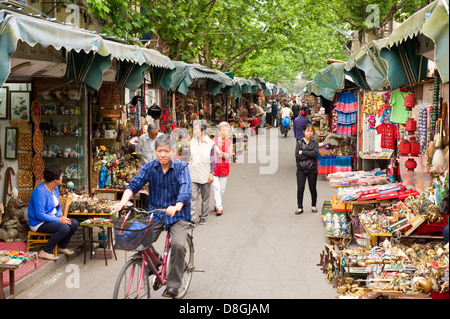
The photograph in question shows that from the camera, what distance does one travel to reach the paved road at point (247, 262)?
278 inches

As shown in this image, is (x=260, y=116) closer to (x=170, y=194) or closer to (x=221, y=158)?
(x=221, y=158)

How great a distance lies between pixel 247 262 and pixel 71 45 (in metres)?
3.88

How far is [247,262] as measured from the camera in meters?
8.43

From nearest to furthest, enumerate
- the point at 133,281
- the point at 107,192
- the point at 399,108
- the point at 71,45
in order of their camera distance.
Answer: the point at 133,281
the point at 71,45
the point at 399,108
the point at 107,192

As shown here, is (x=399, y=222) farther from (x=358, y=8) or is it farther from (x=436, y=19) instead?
(x=358, y=8)

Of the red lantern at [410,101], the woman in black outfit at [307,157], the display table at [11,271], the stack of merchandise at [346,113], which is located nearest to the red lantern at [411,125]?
the red lantern at [410,101]

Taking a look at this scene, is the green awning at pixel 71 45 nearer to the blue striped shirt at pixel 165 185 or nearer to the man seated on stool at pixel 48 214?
the man seated on stool at pixel 48 214

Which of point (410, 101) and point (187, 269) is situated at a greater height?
point (410, 101)

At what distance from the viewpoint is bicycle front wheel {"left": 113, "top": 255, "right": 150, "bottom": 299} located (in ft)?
17.9

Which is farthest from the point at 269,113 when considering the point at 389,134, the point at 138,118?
the point at 389,134

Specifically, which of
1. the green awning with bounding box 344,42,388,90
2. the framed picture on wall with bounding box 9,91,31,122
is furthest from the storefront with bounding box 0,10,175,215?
the green awning with bounding box 344,42,388,90

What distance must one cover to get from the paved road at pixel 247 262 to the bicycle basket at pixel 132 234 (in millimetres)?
1436

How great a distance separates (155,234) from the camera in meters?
6.17

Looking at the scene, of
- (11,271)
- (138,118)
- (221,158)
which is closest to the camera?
(11,271)
